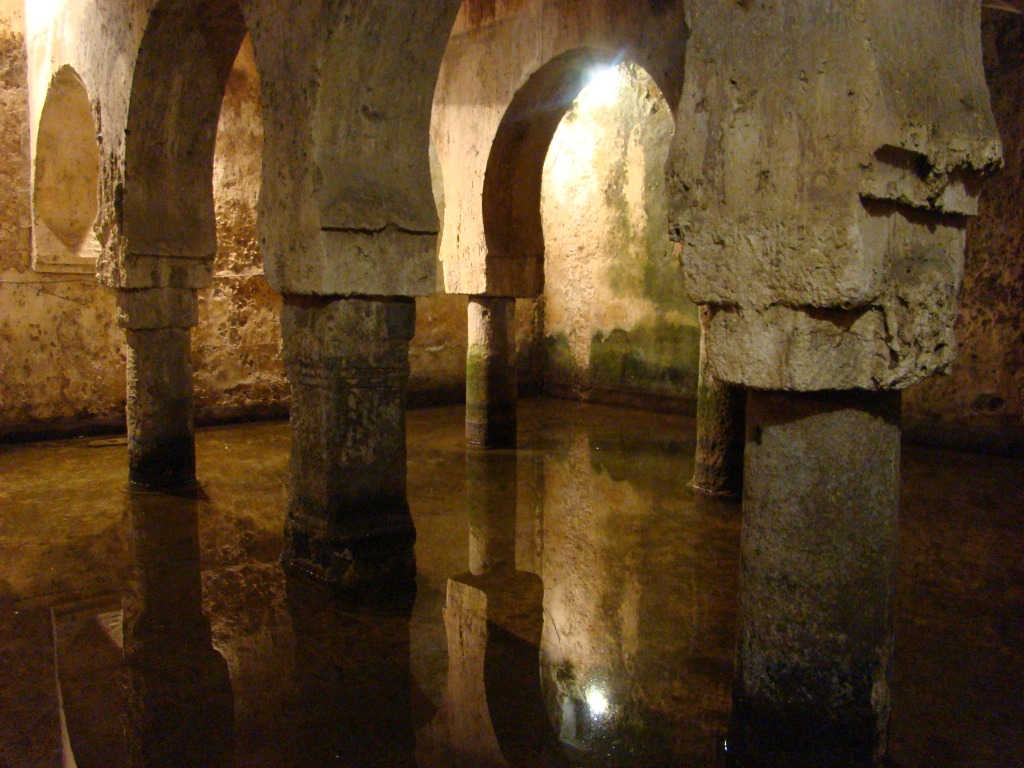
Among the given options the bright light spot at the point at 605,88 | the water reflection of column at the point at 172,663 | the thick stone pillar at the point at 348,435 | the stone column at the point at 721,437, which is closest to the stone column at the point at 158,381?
the water reflection of column at the point at 172,663

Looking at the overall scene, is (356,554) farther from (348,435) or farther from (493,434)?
(493,434)

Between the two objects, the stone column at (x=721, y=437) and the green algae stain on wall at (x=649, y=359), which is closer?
the stone column at (x=721, y=437)

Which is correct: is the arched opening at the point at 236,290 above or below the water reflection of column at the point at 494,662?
above

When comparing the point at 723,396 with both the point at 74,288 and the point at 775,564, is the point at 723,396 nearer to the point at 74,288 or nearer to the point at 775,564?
the point at 775,564

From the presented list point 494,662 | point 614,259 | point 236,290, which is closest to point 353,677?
point 494,662

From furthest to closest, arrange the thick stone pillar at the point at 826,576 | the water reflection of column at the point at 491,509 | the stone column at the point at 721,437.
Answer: the stone column at the point at 721,437 → the water reflection of column at the point at 491,509 → the thick stone pillar at the point at 826,576

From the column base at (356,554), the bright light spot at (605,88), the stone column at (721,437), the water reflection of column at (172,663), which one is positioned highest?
the bright light spot at (605,88)

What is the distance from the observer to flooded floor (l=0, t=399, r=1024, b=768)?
2406 millimetres

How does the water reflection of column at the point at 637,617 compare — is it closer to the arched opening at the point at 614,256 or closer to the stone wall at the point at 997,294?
the stone wall at the point at 997,294

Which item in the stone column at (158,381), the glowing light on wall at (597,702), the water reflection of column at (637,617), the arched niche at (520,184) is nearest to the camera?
the water reflection of column at (637,617)

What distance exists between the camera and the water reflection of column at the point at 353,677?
2.35 m

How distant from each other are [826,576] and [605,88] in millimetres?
7891

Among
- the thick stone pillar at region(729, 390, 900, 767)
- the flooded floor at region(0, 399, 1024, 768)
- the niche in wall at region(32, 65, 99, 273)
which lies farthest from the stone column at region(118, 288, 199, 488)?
the thick stone pillar at region(729, 390, 900, 767)

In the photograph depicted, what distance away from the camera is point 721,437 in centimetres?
514
